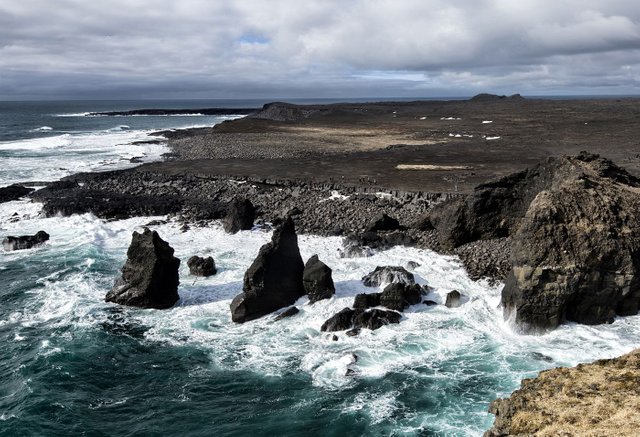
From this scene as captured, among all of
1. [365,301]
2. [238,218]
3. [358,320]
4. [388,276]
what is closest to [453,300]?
[388,276]

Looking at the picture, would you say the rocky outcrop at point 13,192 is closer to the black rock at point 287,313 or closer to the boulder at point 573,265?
the black rock at point 287,313

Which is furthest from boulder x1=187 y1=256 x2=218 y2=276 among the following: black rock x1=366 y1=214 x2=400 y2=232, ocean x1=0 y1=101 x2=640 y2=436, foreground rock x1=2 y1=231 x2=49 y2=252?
foreground rock x1=2 y1=231 x2=49 y2=252

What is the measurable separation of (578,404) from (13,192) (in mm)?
53443

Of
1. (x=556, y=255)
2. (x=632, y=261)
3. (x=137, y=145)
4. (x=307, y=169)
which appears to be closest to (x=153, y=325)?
(x=556, y=255)

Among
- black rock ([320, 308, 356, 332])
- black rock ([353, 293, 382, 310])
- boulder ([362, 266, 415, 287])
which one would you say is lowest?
black rock ([320, 308, 356, 332])

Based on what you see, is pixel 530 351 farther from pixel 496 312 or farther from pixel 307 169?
pixel 307 169

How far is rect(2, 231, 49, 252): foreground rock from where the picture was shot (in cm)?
3709

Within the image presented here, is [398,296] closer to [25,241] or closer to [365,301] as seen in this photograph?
[365,301]

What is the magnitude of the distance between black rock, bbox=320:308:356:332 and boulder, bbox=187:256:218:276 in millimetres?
9830

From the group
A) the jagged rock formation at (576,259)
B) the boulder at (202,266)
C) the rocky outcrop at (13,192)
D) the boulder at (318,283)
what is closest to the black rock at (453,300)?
the jagged rock formation at (576,259)

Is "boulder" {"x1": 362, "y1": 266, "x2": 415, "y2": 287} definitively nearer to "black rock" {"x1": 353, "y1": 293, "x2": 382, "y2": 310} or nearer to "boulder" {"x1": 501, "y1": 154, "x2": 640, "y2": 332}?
"black rock" {"x1": 353, "y1": 293, "x2": 382, "y2": 310}

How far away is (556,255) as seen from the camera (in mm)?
23719

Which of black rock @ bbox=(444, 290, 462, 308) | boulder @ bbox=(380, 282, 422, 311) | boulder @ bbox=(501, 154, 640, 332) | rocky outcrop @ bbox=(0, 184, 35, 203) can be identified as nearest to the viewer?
boulder @ bbox=(501, 154, 640, 332)

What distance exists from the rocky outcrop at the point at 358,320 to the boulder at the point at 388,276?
11.9ft
